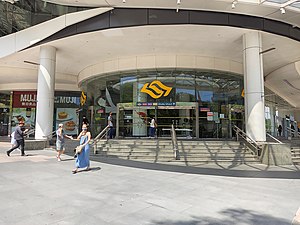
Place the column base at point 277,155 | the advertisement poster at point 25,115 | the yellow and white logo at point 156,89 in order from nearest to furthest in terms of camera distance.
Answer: the column base at point 277,155
the yellow and white logo at point 156,89
the advertisement poster at point 25,115

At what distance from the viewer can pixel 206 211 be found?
4324 millimetres

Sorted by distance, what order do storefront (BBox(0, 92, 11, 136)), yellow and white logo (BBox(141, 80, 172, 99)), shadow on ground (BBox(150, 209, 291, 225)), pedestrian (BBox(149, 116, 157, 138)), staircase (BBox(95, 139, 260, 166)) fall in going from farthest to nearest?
storefront (BBox(0, 92, 11, 136)), yellow and white logo (BBox(141, 80, 172, 99)), pedestrian (BBox(149, 116, 157, 138)), staircase (BBox(95, 139, 260, 166)), shadow on ground (BBox(150, 209, 291, 225))

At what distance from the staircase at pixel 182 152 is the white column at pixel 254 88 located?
4.18 ft

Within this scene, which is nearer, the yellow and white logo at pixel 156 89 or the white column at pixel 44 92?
the white column at pixel 44 92

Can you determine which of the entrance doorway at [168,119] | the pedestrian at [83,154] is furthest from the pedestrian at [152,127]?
the pedestrian at [83,154]

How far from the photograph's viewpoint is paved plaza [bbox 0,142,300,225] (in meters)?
3.94

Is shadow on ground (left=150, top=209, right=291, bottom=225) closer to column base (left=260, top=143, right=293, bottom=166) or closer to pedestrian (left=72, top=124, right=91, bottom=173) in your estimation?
pedestrian (left=72, top=124, right=91, bottom=173)

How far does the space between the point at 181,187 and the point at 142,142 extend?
712 cm

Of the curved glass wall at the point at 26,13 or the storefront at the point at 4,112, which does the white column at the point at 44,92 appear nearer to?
the curved glass wall at the point at 26,13

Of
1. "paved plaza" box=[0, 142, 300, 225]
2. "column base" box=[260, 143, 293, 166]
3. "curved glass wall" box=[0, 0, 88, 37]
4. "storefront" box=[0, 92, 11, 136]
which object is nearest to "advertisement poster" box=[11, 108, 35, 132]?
"storefront" box=[0, 92, 11, 136]

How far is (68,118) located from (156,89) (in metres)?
14.2

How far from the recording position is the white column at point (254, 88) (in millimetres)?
12461

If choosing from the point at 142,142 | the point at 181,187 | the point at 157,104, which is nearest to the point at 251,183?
the point at 181,187

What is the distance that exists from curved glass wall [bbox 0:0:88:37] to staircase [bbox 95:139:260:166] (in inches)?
330
